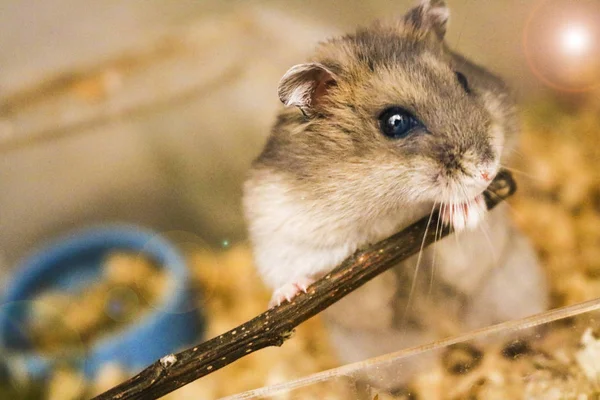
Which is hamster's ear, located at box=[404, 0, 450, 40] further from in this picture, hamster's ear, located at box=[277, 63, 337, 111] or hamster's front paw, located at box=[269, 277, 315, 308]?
hamster's front paw, located at box=[269, 277, 315, 308]

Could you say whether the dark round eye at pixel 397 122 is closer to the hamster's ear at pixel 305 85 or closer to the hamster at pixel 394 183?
the hamster at pixel 394 183

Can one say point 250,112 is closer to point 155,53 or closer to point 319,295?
point 155,53

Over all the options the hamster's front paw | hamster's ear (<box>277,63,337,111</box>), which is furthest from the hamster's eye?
the hamster's front paw

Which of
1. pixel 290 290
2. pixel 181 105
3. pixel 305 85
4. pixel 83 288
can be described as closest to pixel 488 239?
pixel 290 290

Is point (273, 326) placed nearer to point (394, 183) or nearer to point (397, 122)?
point (394, 183)

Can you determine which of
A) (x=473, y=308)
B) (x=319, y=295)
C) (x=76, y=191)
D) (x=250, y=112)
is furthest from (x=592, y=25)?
(x=76, y=191)

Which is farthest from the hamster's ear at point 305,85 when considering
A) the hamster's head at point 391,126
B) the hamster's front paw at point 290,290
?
the hamster's front paw at point 290,290

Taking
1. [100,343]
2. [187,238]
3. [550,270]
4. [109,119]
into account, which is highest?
[109,119]
